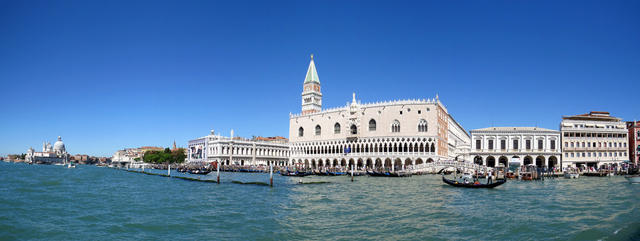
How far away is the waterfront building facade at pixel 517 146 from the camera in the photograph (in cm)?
5041

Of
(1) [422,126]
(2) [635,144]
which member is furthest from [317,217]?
(2) [635,144]

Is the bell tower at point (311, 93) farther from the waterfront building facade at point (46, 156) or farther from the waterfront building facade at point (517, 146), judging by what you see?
the waterfront building facade at point (46, 156)

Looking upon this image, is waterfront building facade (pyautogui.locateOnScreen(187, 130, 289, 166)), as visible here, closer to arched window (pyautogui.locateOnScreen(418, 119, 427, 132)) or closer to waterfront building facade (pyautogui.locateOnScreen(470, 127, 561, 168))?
arched window (pyautogui.locateOnScreen(418, 119, 427, 132))

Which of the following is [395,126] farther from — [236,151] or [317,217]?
[317,217]

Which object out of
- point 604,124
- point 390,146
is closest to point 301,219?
point 390,146

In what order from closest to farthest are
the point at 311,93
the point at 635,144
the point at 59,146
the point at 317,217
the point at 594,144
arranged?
the point at 317,217 → the point at 635,144 → the point at 594,144 → the point at 311,93 → the point at 59,146

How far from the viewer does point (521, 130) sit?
51.1 m

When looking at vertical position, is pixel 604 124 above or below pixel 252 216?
above

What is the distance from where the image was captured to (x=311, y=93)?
74062 mm

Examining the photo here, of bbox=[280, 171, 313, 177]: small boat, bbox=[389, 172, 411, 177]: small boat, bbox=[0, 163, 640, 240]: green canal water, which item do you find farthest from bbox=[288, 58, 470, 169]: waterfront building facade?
bbox=[0, 163, 640, 240]: green canal water

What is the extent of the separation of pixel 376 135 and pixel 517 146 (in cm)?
1735

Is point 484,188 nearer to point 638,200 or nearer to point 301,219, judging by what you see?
point 638,200

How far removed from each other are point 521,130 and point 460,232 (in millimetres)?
44684

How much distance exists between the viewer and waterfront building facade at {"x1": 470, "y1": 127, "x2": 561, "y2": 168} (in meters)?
50.4
